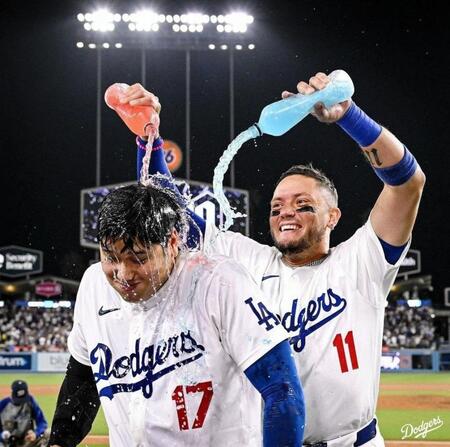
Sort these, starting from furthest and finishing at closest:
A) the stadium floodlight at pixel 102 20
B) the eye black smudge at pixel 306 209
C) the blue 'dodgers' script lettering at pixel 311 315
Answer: the stadium floodlight at pixel 102 20 < the eye black smudge at pixel 306 209 < the blue 'dodgers' script lettering at pixel 311 315

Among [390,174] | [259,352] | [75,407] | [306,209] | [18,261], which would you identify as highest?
[18,261]

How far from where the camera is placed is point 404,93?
112ft

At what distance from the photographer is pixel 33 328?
98.2 ft

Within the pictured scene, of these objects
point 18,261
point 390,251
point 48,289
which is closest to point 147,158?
point 390,251

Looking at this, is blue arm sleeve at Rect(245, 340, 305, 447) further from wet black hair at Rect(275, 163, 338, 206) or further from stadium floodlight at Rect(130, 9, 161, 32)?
stadium floodlight at Rect(130, 9, 161, 32)

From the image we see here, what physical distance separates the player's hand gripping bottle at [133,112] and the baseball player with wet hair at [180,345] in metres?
0.65

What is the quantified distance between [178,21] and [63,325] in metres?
12.5

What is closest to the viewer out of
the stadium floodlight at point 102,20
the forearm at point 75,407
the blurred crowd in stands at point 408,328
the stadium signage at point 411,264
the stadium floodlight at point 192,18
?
the forearm at point 75,407

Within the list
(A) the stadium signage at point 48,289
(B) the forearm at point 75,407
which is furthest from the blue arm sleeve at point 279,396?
(A) the stadium signage at point 48,289

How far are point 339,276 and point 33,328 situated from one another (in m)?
28.5

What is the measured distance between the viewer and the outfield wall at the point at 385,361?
21.4 m

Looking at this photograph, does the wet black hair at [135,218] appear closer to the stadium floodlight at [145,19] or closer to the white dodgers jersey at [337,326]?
the white dodgers jersey at [337,326]

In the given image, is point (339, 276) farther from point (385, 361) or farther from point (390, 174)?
point (385, 361)

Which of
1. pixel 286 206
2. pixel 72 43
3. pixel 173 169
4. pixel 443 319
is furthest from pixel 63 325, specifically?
pixel 286 206
